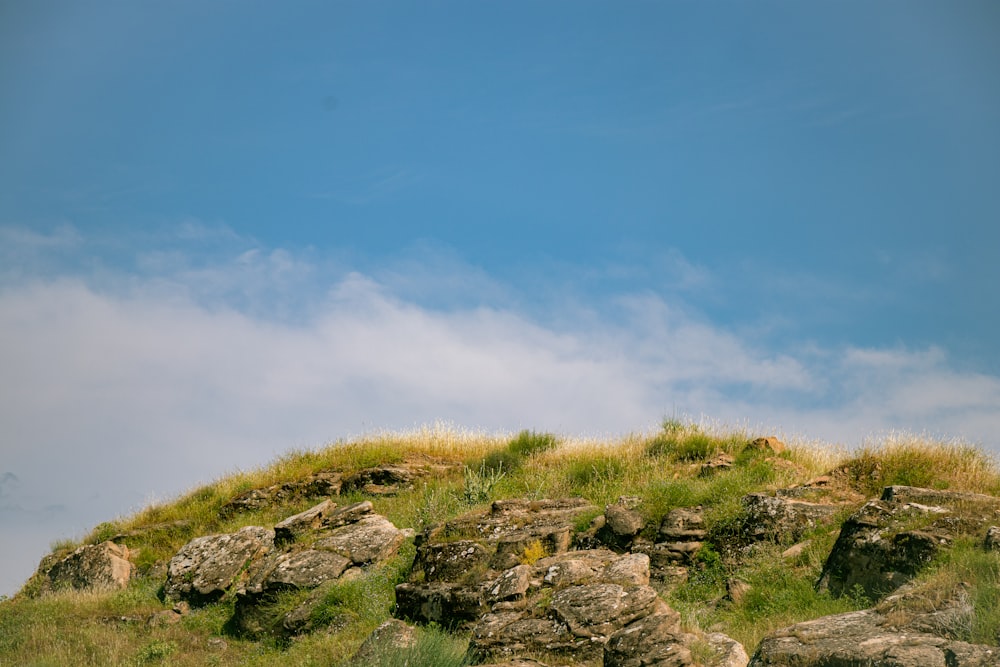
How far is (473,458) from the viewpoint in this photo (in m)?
24.1

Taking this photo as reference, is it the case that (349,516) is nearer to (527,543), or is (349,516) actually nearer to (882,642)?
(527,543)

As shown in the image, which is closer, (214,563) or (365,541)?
(365,541)

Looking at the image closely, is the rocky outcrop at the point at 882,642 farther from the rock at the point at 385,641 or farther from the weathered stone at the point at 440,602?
the rock at the point at 385,641

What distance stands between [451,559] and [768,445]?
9311 millimetres

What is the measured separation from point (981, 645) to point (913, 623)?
3.78 feet

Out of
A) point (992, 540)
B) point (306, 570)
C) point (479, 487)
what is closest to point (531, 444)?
point (479, 487)

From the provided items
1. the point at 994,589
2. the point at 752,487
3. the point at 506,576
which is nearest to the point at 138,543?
the point at 506,576

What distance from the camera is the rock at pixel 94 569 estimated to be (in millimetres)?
22062

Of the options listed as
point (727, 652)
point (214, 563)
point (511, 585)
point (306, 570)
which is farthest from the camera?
point (214, 563)

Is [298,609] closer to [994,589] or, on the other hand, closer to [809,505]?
[809,505]

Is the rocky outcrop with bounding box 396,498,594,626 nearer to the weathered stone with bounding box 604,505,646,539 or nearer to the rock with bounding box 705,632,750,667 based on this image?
the weathered stone with bounding box 604,505,646,539

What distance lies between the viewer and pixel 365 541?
1770cm

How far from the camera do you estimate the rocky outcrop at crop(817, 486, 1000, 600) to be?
39.1ft

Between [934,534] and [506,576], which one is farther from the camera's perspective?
[506,576]
